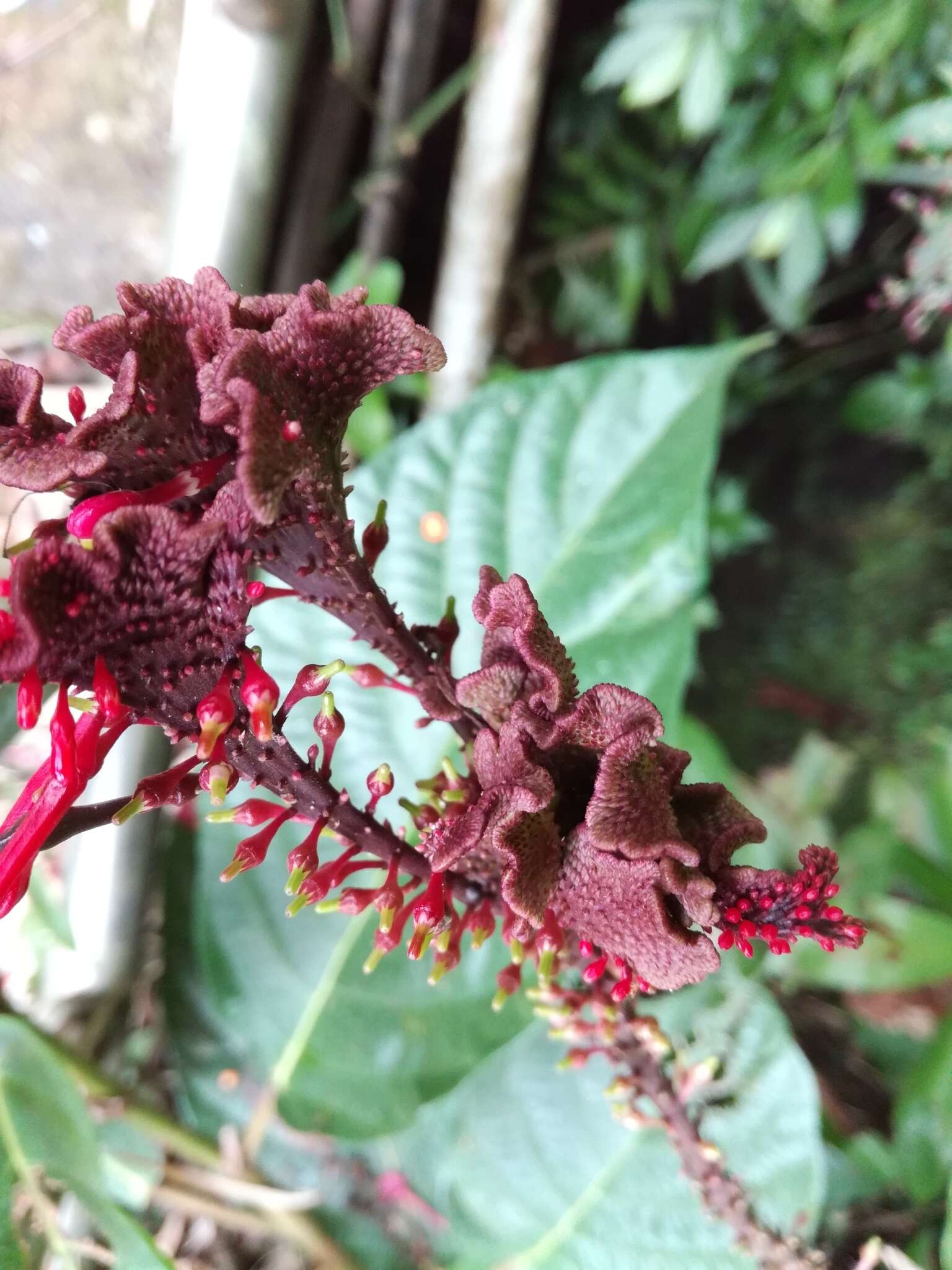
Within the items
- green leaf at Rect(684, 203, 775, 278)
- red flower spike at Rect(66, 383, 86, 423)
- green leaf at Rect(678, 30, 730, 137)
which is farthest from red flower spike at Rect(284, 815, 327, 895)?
green leaf at Rect(684, 203, 775, 278)

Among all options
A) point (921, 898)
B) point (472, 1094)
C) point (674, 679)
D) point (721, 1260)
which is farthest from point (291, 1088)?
point (921, 898)

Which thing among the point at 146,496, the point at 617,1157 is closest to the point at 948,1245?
the point at 617,1157

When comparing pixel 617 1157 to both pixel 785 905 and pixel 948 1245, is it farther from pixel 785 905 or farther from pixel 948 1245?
pixel 785 905

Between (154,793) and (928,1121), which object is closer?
(154,793)

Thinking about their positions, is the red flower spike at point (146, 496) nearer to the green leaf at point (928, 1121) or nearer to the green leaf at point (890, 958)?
the green leaf at point (928, 1121)

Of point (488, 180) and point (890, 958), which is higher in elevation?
point (488, 180)

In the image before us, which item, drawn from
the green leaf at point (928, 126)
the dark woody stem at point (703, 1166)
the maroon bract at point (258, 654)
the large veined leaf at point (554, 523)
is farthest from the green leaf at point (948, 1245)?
the green leaf at point (928, 126)

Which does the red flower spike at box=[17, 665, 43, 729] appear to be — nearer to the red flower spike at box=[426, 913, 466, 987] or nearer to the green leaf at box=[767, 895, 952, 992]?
the red flower spike at box=[426, 913, 466, 987]
